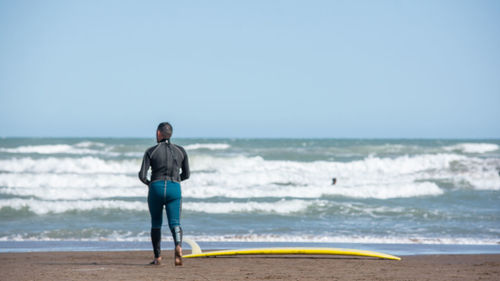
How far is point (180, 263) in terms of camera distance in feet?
23.5

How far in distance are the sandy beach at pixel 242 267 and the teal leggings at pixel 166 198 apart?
63cm

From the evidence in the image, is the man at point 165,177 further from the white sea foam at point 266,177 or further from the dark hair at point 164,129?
the white sea foam at point 266,177

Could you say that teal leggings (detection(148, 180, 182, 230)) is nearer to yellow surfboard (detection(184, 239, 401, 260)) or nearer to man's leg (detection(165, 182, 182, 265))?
man's leg (detection(165, 182, 182, 265))

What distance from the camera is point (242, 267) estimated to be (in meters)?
7.36

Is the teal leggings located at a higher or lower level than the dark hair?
lower

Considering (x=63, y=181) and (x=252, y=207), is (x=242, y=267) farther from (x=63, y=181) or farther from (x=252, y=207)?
(x=63, y=181)

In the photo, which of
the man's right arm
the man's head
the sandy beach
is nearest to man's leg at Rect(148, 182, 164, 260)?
the man's right arm

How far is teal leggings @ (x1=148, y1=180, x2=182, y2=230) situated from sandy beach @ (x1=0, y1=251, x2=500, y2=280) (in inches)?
24.9

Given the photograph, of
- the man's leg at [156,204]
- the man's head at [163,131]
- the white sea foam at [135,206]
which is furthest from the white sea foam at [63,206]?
the man's head at [163,131]

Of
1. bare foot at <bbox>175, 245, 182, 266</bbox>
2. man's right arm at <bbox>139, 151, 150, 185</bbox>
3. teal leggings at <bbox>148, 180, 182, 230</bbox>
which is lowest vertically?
bare foot at <bbox>175, 245, 182, 266</bbox>

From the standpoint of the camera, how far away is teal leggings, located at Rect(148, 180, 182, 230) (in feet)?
22.7

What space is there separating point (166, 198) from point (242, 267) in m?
1.32

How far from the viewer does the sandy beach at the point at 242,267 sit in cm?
650

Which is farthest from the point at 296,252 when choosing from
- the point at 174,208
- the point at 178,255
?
the point at 174,208
